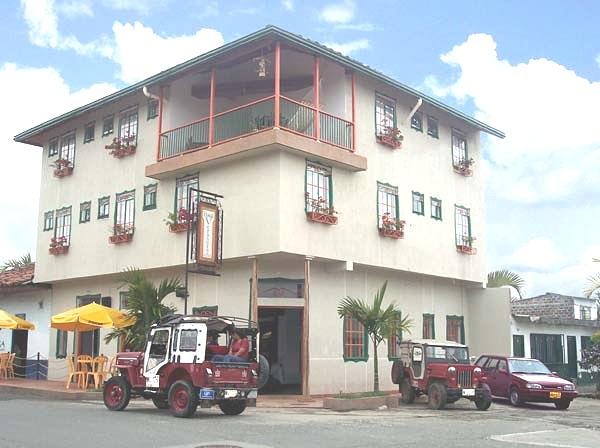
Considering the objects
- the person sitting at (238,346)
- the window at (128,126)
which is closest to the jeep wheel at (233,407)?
the person sitting at (238,346)

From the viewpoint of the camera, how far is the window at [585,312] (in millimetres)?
35406

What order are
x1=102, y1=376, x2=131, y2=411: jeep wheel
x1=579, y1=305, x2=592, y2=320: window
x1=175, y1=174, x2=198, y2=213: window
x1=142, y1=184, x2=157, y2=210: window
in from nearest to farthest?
x1=102, y1=376, x2=131, y2=411: jeep wheel < x1=175, y1=174, x2=198, y2=213: window < x1=142, y1=184, x2=157, y2=210: window < x1=579, y1=305, x2=592, y2=320: window

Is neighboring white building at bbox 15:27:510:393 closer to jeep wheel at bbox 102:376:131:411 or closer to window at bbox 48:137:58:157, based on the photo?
window at bbox 48:137:58:157

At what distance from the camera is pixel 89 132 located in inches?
1099

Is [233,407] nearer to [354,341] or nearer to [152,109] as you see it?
[354,341]

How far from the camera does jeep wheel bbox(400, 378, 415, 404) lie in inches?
795

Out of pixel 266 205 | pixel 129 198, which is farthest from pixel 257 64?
pixel 129 198

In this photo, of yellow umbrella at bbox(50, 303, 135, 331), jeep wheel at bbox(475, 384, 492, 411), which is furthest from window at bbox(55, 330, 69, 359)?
jeep wheel at bbox(475, 384, 492, 411)

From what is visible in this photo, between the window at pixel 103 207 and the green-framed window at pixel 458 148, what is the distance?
1268cm

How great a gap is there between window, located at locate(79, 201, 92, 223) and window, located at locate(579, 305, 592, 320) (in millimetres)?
23050

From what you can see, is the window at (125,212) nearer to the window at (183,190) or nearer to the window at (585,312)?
the window at (183,190)

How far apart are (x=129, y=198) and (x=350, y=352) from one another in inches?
365

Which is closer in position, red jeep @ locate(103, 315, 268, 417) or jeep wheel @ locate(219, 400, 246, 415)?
red jeep @ locate(103, 315, 268, 417)

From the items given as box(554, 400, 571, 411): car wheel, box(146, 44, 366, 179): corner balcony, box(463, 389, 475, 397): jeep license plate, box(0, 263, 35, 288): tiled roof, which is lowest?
box(554, 400, 571, 411): car wheel
